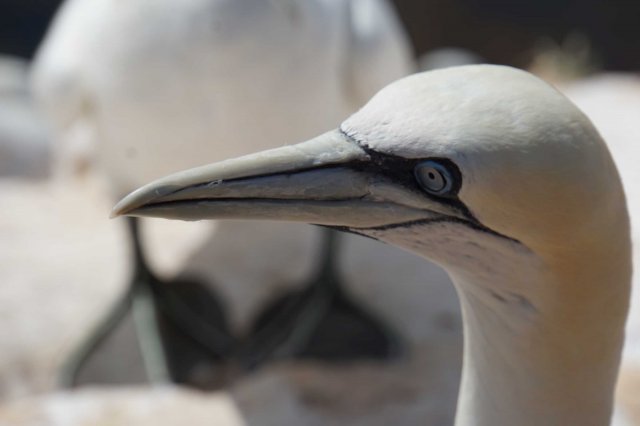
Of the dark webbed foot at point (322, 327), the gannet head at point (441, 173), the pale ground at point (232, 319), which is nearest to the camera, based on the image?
the gannet head at point (441, 173)

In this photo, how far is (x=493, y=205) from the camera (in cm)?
113

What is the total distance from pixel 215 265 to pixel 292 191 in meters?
2.57

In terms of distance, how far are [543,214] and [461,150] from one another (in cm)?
12

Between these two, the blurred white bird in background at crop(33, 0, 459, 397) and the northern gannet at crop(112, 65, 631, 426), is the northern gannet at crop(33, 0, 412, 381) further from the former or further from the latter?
the northern gannet at crop(112, 65, 631, 426)

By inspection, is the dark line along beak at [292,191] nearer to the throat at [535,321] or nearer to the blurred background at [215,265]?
the throat at [535,321]

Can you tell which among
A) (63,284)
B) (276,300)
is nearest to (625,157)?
(276,300)

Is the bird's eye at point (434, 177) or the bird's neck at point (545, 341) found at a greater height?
the bird's eye at point (434, 177)

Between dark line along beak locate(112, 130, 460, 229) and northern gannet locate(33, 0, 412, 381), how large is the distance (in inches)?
58.6

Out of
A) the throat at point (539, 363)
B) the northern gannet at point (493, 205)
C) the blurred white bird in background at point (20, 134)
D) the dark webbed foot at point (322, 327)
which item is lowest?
the dark webbed foot at point (322, 327)

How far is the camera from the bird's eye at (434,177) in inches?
44.7

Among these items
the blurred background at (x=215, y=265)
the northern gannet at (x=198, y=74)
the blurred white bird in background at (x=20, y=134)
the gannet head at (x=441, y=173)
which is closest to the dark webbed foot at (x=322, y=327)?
the blurred background at (x=215, y=265)

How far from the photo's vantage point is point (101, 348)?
337 cm

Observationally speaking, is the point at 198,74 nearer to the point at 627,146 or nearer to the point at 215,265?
the point at 215,265

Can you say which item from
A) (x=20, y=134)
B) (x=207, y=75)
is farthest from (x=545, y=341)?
(x=20, y=134)
